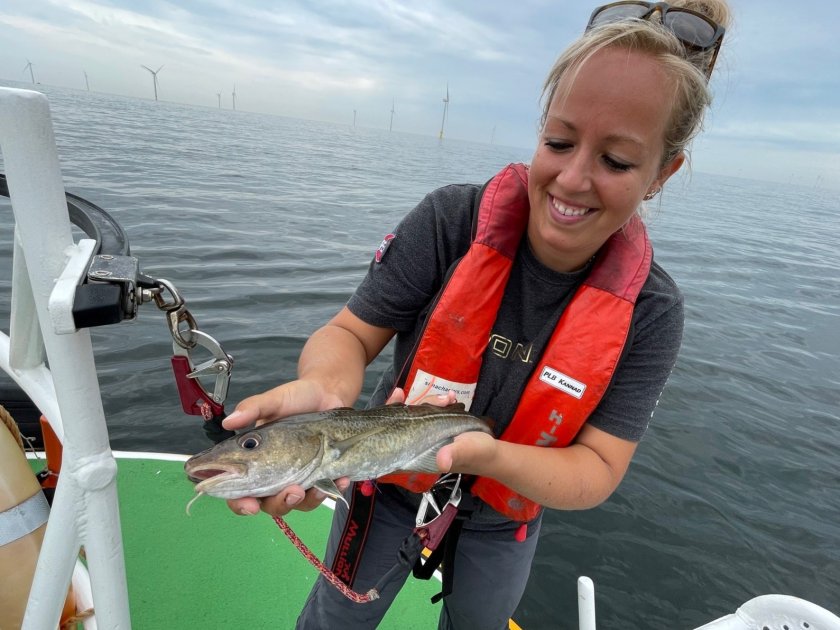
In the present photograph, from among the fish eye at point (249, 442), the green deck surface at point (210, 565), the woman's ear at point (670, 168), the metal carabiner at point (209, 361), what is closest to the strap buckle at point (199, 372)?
the metal carabiner at point (209, 361)

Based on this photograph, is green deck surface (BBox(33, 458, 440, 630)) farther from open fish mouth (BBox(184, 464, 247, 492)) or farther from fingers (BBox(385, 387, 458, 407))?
open fish mouth (BBox(184, 464, 247, 492))

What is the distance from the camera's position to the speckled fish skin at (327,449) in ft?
6.07

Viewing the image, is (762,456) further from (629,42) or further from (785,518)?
(629,42)

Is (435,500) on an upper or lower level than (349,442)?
lower

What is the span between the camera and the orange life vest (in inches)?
101

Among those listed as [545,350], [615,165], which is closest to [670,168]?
[615,165]

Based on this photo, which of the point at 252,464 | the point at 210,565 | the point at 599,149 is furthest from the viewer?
the point at 210,565

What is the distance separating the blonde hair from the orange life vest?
0.62 m

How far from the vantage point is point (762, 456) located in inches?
293

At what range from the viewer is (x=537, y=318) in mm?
2705

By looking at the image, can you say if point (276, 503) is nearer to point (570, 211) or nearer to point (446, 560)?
point (446, 560)

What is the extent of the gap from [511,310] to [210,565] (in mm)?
2995

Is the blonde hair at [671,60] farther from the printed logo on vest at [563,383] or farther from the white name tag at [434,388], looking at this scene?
the white name tag at [434,388]

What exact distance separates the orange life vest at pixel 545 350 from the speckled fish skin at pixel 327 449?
0.26 m
